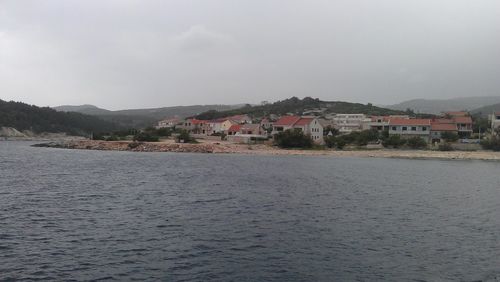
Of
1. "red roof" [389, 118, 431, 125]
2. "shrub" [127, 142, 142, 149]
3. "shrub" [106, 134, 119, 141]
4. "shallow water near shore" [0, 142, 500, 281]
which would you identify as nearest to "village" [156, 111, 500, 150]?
"red roof" [389, 118, 431, 125]

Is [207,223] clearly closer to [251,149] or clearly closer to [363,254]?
[363,254]

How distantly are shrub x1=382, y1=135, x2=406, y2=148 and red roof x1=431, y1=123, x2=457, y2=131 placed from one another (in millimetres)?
11662

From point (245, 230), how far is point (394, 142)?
63309 millimetres

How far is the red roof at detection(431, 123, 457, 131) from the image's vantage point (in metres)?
85.7

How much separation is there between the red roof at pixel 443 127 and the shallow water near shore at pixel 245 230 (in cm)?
5121

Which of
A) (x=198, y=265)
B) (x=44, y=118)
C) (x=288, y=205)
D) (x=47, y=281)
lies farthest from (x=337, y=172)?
(x=44, y=118)

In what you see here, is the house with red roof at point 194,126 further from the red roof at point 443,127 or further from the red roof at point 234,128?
the red roof at point 443,127

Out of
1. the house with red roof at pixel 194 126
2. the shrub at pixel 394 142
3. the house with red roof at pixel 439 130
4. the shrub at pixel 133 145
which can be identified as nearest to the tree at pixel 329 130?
the shrub at pixel 394 142

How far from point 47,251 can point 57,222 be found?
473 centimetres

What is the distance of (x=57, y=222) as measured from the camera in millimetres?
20594

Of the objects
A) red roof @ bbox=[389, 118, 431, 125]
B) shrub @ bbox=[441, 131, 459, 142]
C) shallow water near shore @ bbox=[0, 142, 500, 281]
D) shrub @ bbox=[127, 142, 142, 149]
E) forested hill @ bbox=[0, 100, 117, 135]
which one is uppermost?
forested hill @ bbox=[0, 100, 117, 135]

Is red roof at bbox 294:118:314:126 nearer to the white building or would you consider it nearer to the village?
the village

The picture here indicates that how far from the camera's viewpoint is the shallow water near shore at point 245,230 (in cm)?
1463

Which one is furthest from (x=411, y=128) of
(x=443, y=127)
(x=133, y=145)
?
(x=133, y=145)
